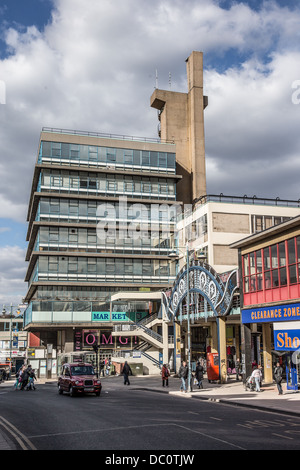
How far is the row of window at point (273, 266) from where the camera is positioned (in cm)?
2708

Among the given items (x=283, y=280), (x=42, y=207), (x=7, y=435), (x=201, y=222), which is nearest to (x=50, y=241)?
(x=42, y=207)

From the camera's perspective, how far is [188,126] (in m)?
81.7

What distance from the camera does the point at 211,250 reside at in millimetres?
52250

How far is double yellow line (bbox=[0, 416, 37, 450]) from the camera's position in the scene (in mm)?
12602

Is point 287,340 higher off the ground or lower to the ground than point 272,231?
lower

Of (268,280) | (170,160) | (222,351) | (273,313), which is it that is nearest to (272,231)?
(268,280)

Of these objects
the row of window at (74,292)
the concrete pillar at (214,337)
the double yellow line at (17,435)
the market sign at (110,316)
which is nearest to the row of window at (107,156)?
the row of window at (74,292)

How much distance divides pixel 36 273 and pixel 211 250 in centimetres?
2711

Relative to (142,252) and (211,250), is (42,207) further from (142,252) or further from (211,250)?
(211,250)

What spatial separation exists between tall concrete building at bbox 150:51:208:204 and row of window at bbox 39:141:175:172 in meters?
5.61

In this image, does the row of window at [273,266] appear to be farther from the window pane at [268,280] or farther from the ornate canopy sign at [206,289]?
the ornate canopy sign at [206,289]

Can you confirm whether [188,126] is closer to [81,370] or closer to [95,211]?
[95,211]

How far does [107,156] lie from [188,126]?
56.5ft

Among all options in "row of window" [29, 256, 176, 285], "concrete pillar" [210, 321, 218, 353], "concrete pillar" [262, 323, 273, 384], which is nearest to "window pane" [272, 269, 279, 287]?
"concrete pillar" [262, 323, 273, 384]
